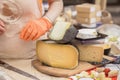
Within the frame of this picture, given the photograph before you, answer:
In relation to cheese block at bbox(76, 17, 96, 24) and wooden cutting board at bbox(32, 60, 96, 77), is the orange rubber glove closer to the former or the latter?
wooden cutting board at bbox(32, 60, 96, 77)

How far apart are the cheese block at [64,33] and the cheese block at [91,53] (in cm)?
6

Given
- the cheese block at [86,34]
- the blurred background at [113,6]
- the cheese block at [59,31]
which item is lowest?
the blurred background at [113,6]

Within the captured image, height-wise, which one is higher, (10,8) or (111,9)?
(10,8)

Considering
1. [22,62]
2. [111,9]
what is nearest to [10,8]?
[22,62]

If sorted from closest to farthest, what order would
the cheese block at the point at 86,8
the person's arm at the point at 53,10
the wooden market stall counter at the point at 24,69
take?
the wooden market stall counter at the point at 24,69 → the person's arm at the point at 53,10 → the cheese block at the point at 86,8

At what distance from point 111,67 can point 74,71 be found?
0.45 feet

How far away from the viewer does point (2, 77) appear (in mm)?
→ 782

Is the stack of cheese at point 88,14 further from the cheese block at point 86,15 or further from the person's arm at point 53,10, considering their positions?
the person's arm at point 53,10

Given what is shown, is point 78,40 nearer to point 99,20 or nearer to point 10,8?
point 10,8

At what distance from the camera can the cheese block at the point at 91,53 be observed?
913mm

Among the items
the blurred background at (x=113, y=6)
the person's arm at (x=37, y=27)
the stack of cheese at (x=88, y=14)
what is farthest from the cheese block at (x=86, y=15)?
the person's arm at (x=37, y=27)

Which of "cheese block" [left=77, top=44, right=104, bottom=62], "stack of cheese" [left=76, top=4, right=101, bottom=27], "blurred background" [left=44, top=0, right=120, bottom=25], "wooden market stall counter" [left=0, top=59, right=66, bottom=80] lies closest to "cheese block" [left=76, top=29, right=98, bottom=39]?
"cheese block" [left=77, top=44, right=104, bottom=62]

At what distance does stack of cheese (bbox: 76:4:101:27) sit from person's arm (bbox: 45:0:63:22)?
26.1 inches

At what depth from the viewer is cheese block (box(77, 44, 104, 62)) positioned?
91 cm
